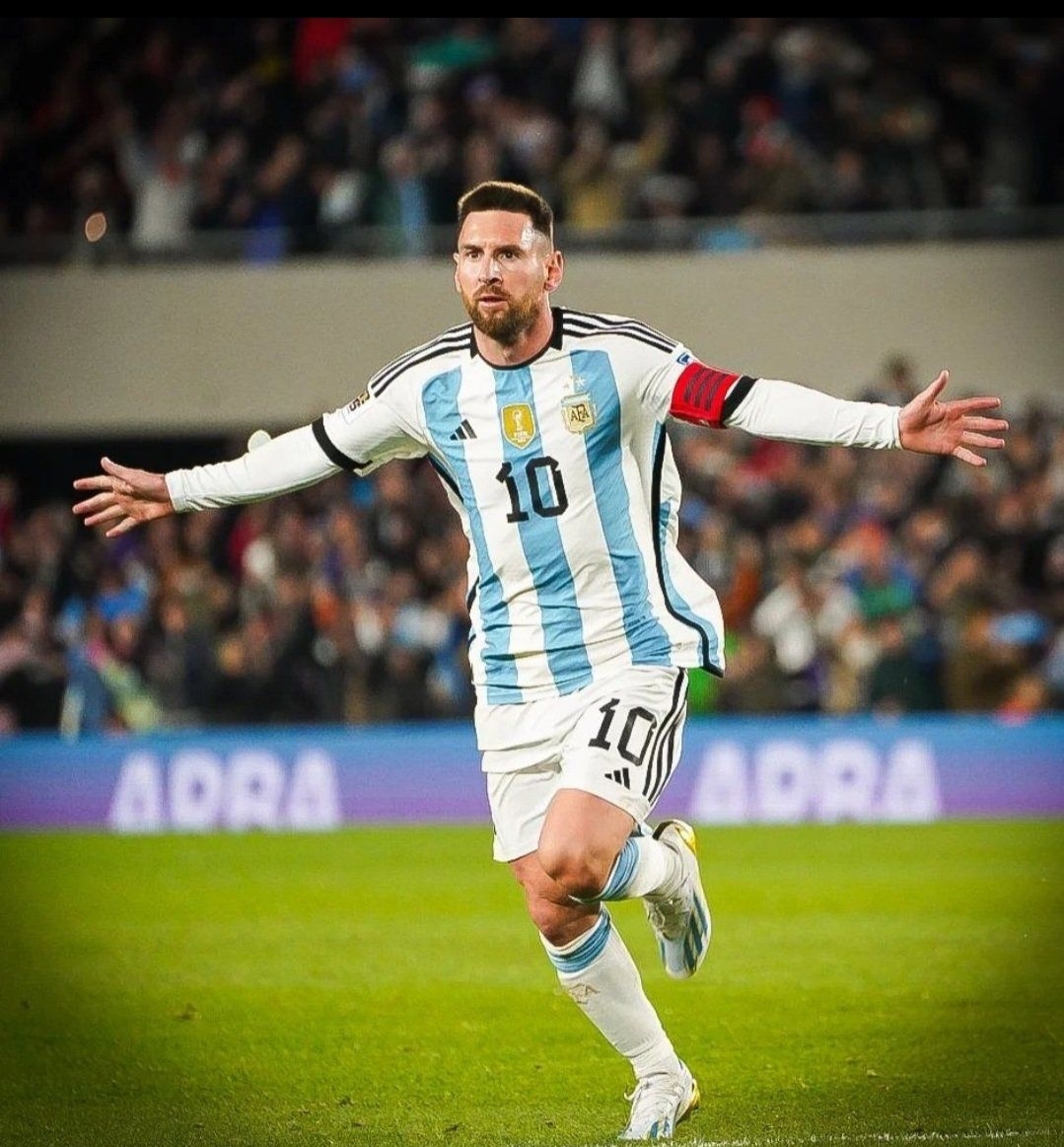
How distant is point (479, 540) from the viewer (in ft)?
20.0

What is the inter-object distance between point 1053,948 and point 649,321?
1087 centimetres

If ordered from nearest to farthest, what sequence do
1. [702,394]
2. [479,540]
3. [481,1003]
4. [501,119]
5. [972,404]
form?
[972,404] → [702,394] → [479,540] → [481,1003] → [501,119]

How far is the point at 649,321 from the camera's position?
19172 millimetres

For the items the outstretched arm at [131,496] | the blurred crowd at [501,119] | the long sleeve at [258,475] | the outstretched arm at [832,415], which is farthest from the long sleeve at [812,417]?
the blurred crowd at [501,119]

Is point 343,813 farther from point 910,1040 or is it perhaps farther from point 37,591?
point 910,1040

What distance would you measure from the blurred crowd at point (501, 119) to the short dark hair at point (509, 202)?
41.5 feet

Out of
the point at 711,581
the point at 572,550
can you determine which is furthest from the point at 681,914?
the point at 711,581

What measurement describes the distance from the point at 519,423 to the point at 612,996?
5.50 ft

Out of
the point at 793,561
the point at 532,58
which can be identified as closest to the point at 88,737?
the point at 793,561

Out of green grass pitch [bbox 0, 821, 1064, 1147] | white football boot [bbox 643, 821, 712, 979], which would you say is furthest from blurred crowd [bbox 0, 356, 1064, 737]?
white football boot [bbox 643, 821, 712, 979]

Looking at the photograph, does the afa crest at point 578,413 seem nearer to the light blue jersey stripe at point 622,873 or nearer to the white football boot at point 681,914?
the light blue jersey stripe at point 622,873

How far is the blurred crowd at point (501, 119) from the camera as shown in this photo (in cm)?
1862

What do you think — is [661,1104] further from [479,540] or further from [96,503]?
[96,503]

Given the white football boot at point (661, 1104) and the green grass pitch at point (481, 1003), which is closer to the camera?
the white football boot at point (661, 1104)
